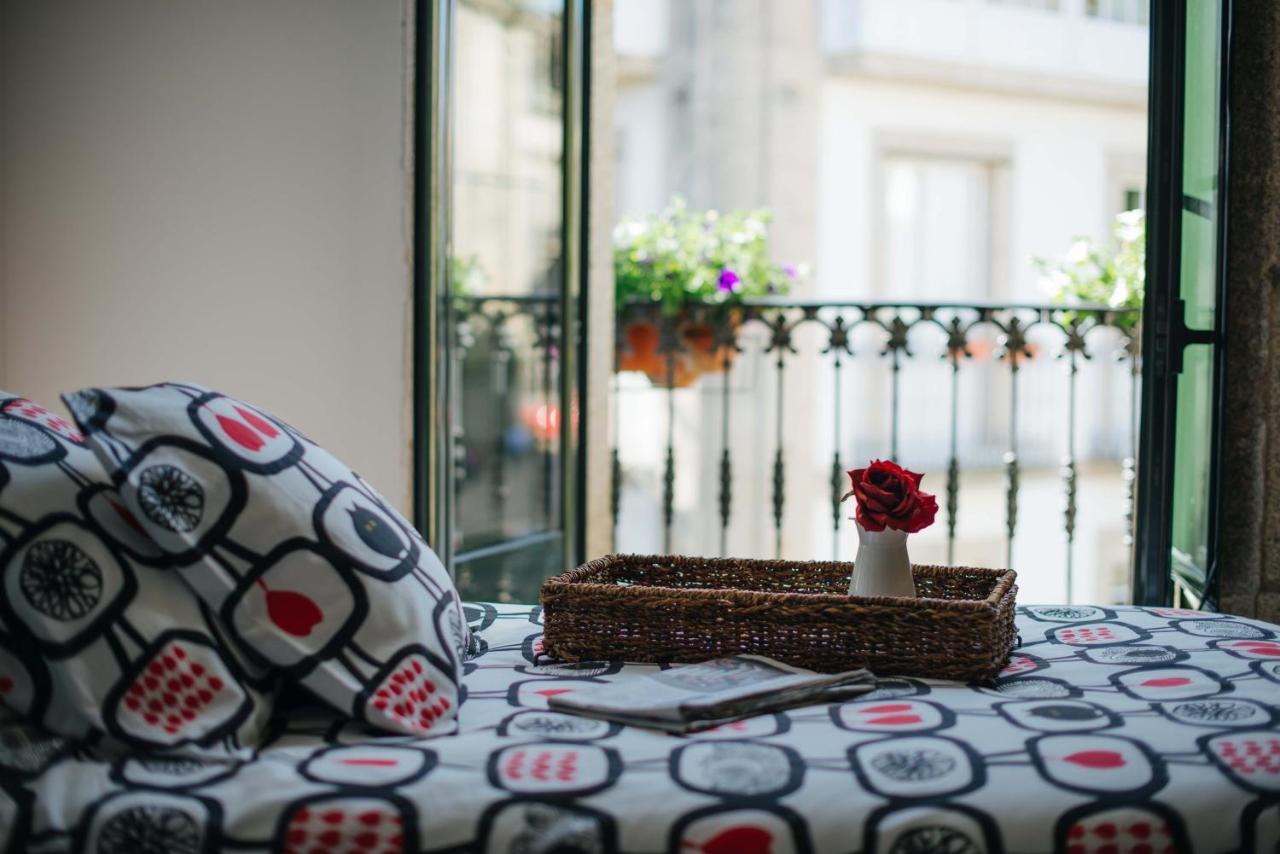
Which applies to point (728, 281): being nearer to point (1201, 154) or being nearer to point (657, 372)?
point (657, 372)

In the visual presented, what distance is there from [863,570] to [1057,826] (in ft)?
1.78

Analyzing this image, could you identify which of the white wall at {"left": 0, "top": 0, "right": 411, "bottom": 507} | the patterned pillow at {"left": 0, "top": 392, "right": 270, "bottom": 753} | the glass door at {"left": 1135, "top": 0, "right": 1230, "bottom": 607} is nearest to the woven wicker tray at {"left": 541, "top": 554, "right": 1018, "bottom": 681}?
the patterned pillow at {"left": 0, "top": 392, "right": 270, "bottom": 753}

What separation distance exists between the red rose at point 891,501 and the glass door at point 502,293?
4.91ft

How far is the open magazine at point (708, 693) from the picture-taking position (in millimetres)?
1249

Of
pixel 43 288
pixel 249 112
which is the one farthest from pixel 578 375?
pixel 43 288

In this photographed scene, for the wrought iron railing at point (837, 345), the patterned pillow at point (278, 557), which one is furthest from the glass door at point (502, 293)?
the patterned pillow at point (278, 557)

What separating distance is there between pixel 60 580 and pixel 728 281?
2.54 metres

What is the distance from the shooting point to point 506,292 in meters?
3.27

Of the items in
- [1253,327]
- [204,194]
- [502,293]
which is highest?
[204,194]

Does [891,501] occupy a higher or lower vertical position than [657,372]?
lower

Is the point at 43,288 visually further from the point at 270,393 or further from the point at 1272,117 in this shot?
the point at 1272,117

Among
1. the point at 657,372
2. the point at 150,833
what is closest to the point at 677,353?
the point at 657,372

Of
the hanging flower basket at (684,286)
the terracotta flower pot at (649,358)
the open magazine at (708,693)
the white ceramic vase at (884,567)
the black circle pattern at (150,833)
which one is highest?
the hanging flower basket at (684,286)

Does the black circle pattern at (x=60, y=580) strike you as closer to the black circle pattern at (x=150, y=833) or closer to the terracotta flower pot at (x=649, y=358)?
the black circle pattern at (x=150, y=833)
